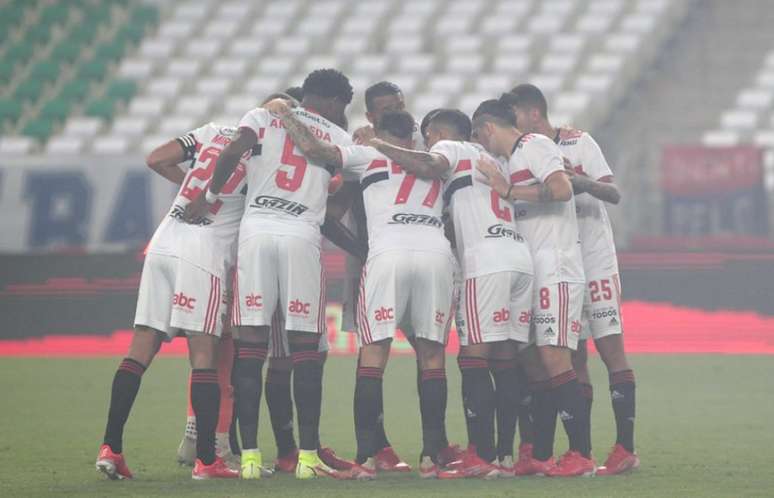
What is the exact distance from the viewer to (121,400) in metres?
7.80

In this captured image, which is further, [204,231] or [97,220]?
[97,220]

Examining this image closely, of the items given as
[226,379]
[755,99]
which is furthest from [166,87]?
[226,379]

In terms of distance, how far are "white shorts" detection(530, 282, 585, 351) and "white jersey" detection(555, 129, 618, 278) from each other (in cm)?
44

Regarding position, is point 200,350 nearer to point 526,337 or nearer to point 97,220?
point 526,337

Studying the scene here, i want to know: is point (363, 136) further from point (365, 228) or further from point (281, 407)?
point (281, 407)

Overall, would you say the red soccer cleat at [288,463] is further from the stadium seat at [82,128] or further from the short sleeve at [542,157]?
the stadium seat at [82,128]

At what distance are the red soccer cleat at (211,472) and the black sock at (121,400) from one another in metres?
0.44

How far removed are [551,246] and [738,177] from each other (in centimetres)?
1082

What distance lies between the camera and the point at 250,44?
2684cm

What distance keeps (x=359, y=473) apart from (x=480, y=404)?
2.64ft

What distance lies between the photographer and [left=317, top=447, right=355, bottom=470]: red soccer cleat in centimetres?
822

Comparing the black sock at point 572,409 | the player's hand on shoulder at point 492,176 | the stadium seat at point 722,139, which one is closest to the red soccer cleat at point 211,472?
the black sock at point 572,409

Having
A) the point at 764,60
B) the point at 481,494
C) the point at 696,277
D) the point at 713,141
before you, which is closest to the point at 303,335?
the point at 481,494

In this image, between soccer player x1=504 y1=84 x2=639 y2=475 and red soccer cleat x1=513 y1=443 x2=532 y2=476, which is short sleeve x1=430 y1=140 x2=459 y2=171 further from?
red soccer cleat x1=513 y1=443 x2=532 y2=476
